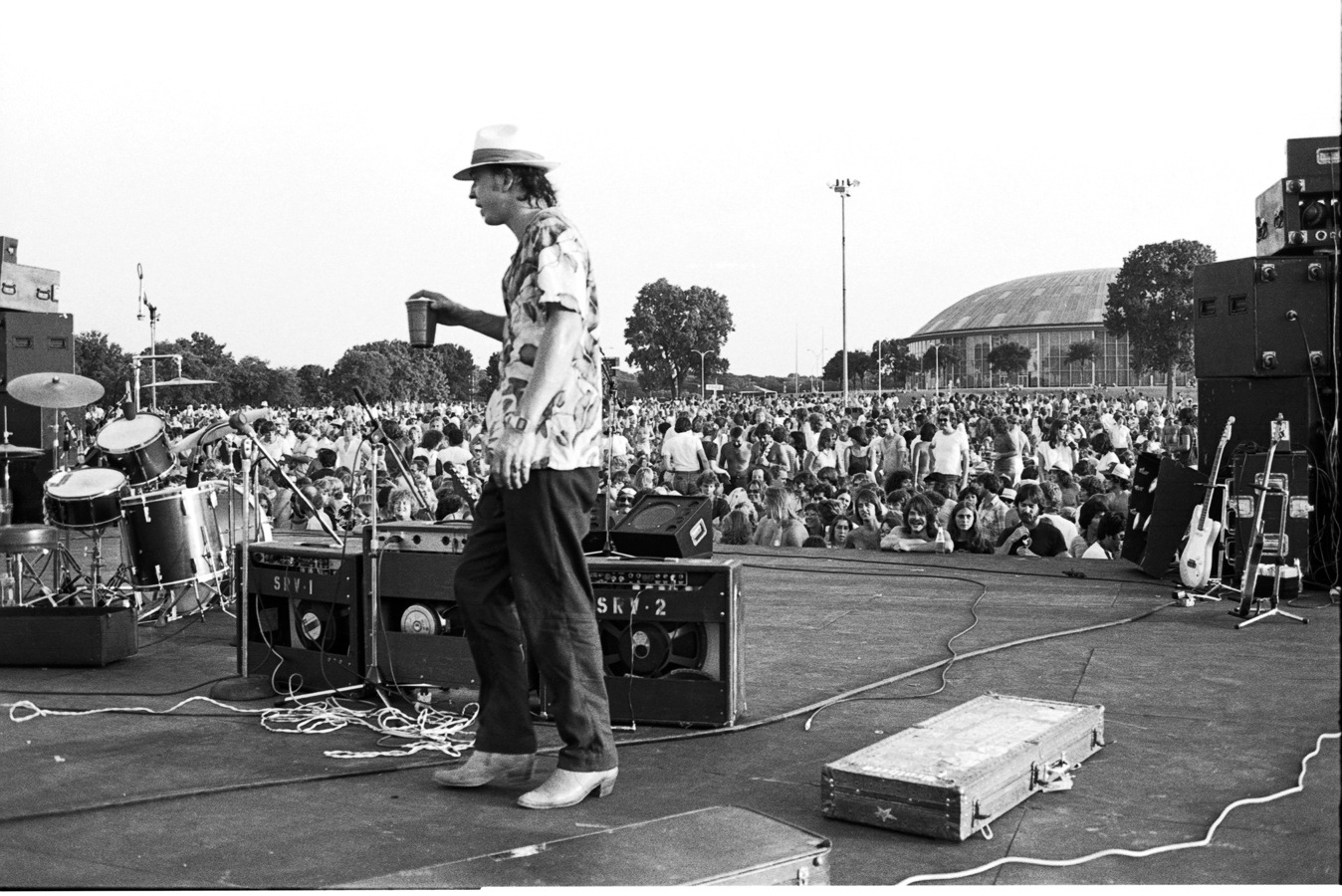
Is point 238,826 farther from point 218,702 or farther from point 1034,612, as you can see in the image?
point 1034,612

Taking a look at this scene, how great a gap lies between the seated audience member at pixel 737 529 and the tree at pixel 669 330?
304 ft

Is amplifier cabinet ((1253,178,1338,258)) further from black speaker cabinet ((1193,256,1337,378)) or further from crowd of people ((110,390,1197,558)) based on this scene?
crowd of people ((110,390,1197,558))

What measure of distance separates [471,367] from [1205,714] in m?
62.6

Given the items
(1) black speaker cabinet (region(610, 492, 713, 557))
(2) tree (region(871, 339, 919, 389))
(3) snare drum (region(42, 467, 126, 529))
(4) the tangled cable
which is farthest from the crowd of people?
(2) tree (region(871, 339, 919, 389))

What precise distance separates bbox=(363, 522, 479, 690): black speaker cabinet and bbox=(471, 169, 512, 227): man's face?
5.03 feet

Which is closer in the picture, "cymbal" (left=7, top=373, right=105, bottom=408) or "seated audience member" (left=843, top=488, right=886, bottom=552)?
"cymbal" (left=7, top=373, right=105, bottom=408)

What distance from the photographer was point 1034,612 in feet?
22.9

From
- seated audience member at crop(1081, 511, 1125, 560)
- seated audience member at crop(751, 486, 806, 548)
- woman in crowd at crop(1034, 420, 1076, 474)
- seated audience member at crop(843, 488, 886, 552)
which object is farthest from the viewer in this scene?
woman in crowd at crop(1034, 420, 1076, 474)

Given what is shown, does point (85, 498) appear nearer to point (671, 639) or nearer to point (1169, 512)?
point (671, 639)

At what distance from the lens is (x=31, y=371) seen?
11156 mm

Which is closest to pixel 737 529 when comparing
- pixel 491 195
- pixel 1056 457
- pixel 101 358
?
pixel 1056 457

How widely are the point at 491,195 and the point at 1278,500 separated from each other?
552 cm

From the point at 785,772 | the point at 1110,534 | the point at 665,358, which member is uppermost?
the point at 665,358

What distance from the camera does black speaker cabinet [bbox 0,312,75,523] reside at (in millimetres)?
11039
